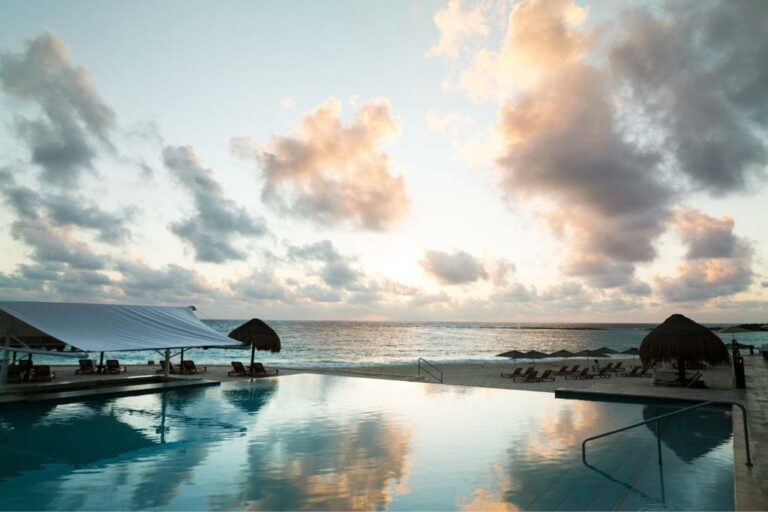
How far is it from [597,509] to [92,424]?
10400mm

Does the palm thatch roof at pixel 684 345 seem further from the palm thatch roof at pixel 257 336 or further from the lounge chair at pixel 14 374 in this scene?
the lounge chair at pixel 14 374

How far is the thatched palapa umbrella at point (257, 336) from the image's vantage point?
21.9 meters

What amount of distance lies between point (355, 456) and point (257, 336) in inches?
594

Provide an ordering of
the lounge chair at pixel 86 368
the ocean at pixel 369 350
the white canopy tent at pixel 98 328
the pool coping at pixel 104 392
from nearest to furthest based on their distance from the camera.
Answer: the white canopy tent at pixel 98 328 < the pool coping at pixel 104 392 < the lounge chair at pixel 86 368 < the ocean at pixel 369 350

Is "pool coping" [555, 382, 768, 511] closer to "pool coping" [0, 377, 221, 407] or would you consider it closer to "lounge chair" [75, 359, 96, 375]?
"pool coping" [0, 377, 221, 407]

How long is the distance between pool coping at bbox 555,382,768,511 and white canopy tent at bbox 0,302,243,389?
467 inches

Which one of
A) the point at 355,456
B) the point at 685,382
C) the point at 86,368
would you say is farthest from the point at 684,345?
the point at 86,368

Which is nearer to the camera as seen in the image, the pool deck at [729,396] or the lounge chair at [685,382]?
the pool deck at [729,396]

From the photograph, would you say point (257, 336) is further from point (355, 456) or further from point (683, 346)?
point (683, 346)

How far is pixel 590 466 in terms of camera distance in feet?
24.7

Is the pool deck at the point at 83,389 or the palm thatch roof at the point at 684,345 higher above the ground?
the palm thatch roof at the point at 684,345

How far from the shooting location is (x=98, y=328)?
13508mm

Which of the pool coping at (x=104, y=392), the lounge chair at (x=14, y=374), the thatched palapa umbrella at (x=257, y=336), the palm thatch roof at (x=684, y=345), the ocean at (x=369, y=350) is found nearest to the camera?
the pool coping at (x=104, y=392)

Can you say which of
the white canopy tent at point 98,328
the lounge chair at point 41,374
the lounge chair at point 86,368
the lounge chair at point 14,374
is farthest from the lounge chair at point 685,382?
the lounge chair at point 86,368
